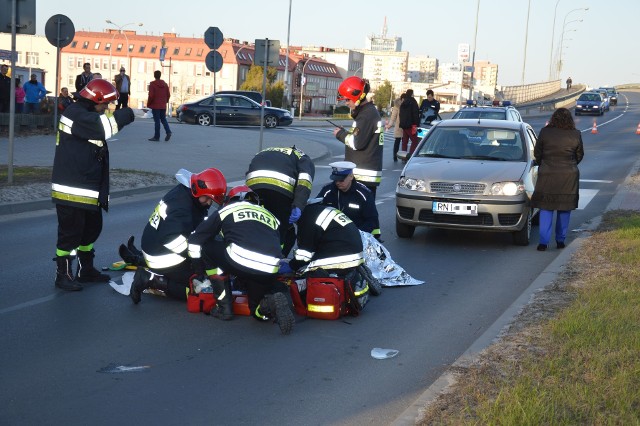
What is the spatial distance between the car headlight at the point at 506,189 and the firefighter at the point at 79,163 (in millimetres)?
5055

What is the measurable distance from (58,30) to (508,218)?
11.9 metres

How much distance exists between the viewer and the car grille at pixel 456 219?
1133 cm

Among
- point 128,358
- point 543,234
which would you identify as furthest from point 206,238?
point 543,234

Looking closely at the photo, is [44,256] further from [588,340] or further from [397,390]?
[588,340]

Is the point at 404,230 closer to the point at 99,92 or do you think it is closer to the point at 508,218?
the point at 508,218

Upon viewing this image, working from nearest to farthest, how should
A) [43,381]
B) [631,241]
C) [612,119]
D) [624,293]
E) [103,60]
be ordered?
[43,381] → [624,293] → [631,241] → [612,119] → [103,60]

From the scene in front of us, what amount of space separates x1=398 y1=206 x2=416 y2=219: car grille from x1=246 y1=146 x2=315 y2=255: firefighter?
3363mm

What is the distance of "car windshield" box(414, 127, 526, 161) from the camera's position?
1236 cm

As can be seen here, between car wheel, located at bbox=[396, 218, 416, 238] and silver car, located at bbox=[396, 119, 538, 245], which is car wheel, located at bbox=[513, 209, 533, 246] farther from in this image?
car wheel, located at bbox=[396, 218, 416, 238]

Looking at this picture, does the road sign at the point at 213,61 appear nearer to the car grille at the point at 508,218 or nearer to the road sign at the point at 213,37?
the road sign at the point at 213,37

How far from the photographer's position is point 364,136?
10484 mm

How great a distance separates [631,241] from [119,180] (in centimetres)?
925

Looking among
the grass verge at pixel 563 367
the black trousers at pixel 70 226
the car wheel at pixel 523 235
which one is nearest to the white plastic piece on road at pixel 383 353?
the grass verge at pixel 563 367

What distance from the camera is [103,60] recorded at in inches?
4919
